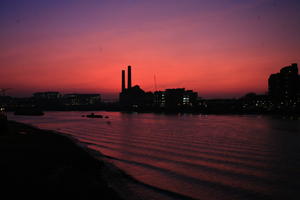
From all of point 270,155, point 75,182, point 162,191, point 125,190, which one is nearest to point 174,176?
point 162,191

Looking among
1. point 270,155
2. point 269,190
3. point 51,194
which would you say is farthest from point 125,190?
point 270,155

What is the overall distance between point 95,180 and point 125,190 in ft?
6.11

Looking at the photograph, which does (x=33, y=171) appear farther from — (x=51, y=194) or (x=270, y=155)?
(x=270, y=155)

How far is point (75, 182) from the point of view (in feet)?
48.2

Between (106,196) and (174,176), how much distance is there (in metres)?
8.08

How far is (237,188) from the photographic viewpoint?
56.1 feet

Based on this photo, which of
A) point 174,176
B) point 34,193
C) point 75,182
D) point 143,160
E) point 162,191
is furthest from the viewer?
point 143,160

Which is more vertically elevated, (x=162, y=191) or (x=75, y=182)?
(x=75, y=182)

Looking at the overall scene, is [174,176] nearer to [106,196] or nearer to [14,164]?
[106,196]

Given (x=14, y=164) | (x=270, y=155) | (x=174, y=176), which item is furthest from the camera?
(x=270, y=155)

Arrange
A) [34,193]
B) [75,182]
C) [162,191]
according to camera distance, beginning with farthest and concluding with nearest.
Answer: [162,191] → [75,182] → [34,193]

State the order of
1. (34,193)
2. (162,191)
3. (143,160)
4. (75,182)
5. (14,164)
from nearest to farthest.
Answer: (34,193) < (75,182) < (162,191) < (14,164) < (143,160)

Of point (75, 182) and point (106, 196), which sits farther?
point (75, 182)

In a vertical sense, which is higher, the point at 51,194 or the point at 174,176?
the point at 51,194
